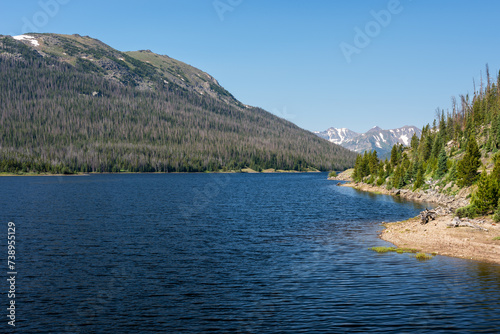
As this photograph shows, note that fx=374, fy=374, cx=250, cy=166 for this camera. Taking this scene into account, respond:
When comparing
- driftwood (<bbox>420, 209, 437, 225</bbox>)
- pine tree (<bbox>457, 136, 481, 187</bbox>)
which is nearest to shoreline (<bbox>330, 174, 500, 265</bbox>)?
driftwood (<bbox>420, 209, 437, 225</bbox>)

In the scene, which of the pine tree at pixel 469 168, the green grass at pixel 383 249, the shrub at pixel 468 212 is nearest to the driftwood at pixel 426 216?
the shrub at pixel 468 212

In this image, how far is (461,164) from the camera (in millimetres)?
80875

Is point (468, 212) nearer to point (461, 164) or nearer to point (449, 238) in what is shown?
point (449, 238)

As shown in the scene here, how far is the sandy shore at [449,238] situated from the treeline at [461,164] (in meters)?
5.15

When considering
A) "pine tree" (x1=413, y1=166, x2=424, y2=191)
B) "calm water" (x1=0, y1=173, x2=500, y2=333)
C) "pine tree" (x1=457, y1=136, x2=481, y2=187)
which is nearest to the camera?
"calm water" (x1=0, y1=173, x2=500, y2=333)

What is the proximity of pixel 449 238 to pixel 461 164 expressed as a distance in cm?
4501

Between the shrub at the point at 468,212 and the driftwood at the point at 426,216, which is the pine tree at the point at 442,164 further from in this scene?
the driftwood at the point at 426,216

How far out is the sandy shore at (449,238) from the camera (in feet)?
122

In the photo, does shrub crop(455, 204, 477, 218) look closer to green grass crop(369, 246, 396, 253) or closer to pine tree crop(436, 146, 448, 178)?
green grass crop(369, 246, 396, 253)

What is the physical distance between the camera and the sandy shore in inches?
1467

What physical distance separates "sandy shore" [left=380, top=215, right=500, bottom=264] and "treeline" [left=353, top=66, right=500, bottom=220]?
5.15 meters

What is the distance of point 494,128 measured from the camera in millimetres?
106562

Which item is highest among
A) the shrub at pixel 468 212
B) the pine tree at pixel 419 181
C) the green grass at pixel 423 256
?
the pine tree at pixel 419 181

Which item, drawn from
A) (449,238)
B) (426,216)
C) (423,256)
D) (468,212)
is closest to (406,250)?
(423,256)
